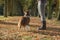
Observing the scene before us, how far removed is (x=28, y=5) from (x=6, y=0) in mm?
13826

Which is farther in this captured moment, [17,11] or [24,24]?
[17,11]

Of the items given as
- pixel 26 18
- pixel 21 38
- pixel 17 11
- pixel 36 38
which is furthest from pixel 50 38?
pixel 17 11

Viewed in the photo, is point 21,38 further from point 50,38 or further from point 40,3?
point 40,3

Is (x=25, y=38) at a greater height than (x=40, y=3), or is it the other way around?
(x=40, y=3)

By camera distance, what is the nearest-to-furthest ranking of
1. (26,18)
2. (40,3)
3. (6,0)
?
(26,18)
(40,3)
(6,0)

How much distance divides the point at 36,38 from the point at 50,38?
0.60 metres

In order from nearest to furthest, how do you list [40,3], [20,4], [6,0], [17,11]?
[40,3] < [6,0] < [20,4] < [17,11]

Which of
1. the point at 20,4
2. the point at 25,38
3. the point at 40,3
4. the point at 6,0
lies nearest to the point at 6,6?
the point at 6,0

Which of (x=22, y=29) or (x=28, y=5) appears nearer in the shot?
(x=22, y=29)

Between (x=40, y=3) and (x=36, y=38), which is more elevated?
(x=40, y=3)

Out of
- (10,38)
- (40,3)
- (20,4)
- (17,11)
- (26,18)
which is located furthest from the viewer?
(17,11)

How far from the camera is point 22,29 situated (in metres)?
11.6

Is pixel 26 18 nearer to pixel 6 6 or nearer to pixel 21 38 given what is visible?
pixel 21 38

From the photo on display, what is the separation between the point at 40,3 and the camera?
475 inches
